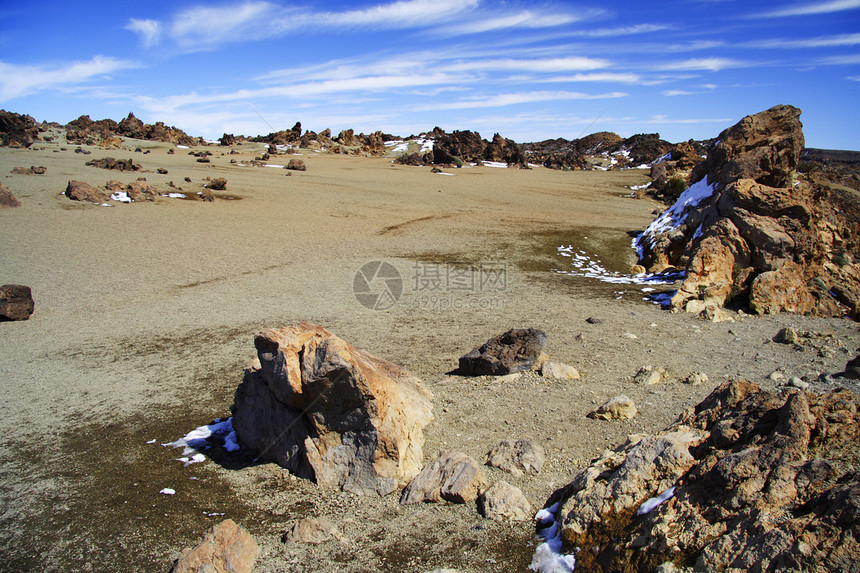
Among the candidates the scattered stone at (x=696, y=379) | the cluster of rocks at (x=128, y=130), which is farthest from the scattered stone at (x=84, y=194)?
the cluster of rocks at (x=128, y=130)

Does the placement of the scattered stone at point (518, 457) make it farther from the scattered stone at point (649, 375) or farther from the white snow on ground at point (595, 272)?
the white snow on ground at point (595, 272)

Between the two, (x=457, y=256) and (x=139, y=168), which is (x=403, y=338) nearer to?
(x=457, y=256)

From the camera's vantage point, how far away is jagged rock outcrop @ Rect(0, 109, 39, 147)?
32531 millimetres

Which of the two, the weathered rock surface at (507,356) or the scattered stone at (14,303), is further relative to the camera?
the scattered stone at (14,303)

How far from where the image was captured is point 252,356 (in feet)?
23.6

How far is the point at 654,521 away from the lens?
2934mm

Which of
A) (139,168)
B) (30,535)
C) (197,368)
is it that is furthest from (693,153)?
(30,535)

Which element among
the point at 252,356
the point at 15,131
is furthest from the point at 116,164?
the point at 252,356

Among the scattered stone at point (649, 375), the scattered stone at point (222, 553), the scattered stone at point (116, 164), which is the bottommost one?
the scattered stone at point (222, 553)

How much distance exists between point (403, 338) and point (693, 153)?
41.7 meters

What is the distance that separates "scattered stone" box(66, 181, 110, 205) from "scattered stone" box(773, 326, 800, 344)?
65.5 ft

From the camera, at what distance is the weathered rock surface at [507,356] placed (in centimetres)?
637

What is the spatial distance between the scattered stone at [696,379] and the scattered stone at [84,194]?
19.3 meters

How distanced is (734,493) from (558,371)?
11.3ft
